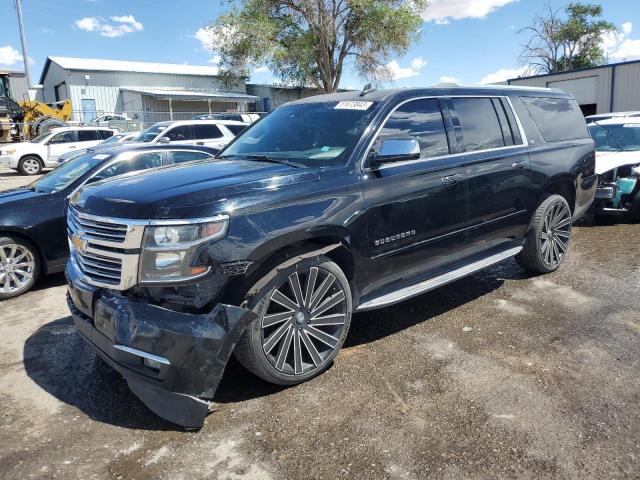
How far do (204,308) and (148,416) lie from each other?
0.84 metres

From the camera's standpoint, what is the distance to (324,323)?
3.60 meters

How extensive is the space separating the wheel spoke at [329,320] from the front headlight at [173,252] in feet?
3.06

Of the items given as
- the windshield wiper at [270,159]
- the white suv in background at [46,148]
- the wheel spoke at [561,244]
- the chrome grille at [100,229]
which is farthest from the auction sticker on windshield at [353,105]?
the white suv in background at [46,148]

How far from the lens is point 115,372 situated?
12.6 ft

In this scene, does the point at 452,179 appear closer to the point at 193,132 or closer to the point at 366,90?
the point at 366,90

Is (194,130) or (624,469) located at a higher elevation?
(194,130)

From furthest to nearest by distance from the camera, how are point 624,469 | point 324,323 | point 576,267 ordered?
point 576,267, point 324,323, point 624,469

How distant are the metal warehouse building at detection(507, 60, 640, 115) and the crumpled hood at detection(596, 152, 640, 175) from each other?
17.6 meters

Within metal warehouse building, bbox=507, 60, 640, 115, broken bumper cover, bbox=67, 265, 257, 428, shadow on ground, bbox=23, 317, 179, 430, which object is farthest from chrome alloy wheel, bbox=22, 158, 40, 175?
metal warehouse building, bbox=507, 60, 640, 115

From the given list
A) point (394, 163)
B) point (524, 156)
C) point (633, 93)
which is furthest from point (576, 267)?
point (633, 93)

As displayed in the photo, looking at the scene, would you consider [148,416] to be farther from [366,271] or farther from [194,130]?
[194,130]

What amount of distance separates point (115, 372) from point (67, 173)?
340 cm

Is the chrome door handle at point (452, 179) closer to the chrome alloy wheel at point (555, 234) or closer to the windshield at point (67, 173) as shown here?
the chrome alloy wheel at point (555, 234)

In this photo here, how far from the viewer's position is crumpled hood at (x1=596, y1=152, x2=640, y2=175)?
797 centimetres
